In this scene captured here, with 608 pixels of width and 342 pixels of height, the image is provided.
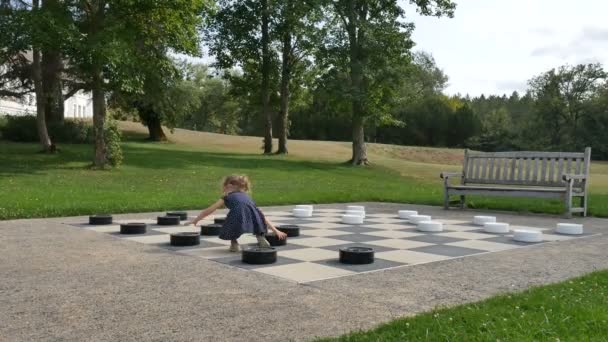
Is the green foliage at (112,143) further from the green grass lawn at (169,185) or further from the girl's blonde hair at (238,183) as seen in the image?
the girl's blonde hair at (238,183)

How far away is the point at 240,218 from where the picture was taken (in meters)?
6.48

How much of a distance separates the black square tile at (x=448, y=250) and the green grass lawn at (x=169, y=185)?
636 cm

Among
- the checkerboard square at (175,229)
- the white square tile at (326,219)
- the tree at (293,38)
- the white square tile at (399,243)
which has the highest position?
the tree at (293,38)

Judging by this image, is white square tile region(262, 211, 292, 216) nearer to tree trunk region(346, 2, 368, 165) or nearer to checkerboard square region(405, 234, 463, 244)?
checkerboard square region(405, 234, 463, 244)

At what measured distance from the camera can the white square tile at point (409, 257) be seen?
6317 mm

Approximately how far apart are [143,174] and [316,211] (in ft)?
42.3

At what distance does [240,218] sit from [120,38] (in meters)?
17.5

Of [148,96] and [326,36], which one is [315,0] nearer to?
[326,36]

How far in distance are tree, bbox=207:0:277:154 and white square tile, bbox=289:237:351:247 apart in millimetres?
29980

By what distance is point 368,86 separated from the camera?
32.6m

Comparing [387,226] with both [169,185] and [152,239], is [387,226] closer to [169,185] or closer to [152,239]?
[152,239]

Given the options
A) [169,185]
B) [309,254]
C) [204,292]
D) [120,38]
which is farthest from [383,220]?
[120,38]

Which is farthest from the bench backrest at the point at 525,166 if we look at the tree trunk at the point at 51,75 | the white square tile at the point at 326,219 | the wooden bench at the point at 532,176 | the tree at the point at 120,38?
the tree trunk at the point at 51,75

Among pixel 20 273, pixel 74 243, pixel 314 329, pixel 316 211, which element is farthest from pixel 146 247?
pixel 316 211
